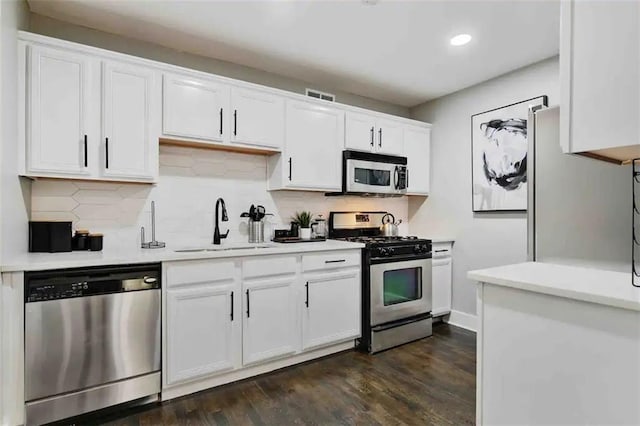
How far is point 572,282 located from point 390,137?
2865 millimetres

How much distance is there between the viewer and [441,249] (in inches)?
150

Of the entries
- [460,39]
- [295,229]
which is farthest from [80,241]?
[460,39]

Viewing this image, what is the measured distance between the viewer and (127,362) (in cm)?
213

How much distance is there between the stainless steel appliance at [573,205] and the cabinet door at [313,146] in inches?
74.5

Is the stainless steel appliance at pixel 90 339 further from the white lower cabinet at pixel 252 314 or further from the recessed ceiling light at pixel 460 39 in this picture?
the recessed ceiling light at pixel 460 39

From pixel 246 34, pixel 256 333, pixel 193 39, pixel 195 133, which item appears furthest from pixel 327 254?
pixel 193 39

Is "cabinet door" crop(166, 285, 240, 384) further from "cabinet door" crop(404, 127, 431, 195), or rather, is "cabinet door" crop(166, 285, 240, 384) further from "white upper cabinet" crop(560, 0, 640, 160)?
"cabinet door" crop(404, 127, 431, 195)

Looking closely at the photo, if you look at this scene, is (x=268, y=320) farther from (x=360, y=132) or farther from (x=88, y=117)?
(x=360, y=132)

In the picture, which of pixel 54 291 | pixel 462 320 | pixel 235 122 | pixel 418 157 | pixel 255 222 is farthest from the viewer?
pixel 418 157

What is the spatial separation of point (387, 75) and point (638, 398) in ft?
10.4

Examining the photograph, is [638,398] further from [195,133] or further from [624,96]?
[195,133]

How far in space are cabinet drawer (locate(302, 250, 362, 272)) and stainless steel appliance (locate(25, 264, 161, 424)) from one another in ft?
3.74

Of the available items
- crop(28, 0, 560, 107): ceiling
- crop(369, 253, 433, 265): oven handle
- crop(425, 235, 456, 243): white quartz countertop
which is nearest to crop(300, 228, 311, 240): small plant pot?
crop(369, 253, 433, 265): oven handle

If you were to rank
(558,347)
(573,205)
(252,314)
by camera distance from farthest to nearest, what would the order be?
1. (252,314)
2. (573,205)
3. (558,347)
